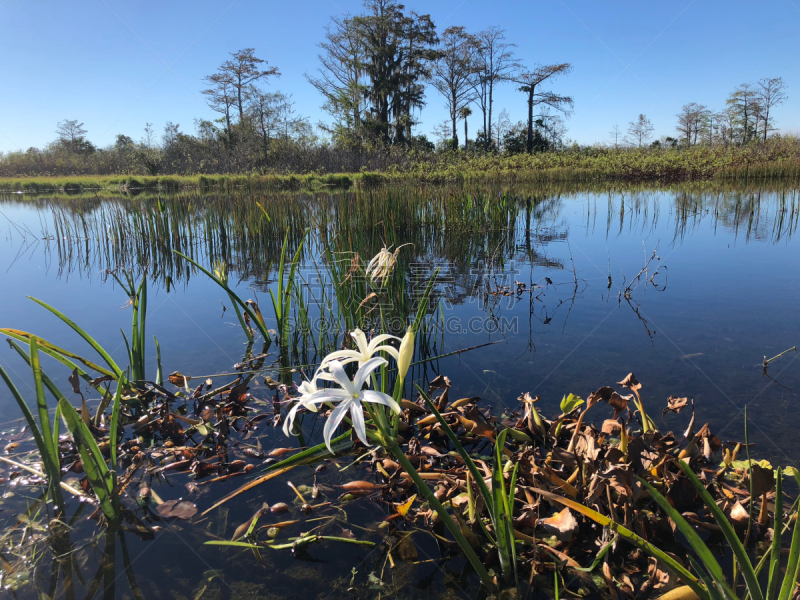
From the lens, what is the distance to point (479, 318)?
11.5 feet

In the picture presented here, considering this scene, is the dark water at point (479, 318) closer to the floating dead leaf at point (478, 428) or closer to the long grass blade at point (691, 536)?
the floating dead leaf at point (478, 428)

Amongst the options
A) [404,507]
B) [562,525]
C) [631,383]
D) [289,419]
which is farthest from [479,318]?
[289,419]

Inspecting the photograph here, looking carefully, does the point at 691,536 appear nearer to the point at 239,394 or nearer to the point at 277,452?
the point at 277,452

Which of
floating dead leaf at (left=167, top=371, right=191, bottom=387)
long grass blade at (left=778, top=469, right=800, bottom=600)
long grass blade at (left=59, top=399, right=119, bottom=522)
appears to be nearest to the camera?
long grass blade at (left=778, top=469, right=800, bottom=600)

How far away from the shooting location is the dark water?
53.3 inches

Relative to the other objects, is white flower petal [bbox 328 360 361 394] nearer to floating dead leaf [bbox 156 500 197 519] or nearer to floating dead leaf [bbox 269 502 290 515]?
floating dead leaf [bbox 269 502 290 515]

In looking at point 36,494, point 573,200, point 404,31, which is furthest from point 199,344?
point 404,31

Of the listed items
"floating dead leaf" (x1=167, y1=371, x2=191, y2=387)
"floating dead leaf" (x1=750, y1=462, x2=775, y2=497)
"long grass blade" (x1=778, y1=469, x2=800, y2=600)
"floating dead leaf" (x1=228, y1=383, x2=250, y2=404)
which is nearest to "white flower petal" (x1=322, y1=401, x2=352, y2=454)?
"long grass blade" (x1=778, y1=469, x2=800, y2=600)

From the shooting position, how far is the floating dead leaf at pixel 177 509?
1.53m

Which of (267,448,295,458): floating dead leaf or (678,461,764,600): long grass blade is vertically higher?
(678,461,764,600): long grass blade

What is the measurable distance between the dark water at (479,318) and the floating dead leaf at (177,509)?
0.05 metres

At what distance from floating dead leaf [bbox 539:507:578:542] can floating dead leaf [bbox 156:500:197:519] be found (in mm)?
1146

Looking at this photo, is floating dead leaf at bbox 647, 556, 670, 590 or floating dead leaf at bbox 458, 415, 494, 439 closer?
floating dead leaf at bbox 647, 556, 670, 590

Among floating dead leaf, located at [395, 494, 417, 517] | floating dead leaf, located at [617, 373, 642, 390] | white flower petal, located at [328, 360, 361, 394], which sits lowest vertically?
floating dead leaf, located at [395, 494, 417, 517]
